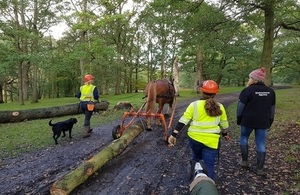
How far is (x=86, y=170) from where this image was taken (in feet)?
16.4

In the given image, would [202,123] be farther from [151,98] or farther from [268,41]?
[268,41]

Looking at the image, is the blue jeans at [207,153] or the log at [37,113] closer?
the blue jeans at [207,153]

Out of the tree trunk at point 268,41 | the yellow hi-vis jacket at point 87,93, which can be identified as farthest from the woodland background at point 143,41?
the yellow hi-vis jacket at point 87,93

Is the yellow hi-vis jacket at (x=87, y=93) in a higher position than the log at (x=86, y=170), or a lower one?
higher

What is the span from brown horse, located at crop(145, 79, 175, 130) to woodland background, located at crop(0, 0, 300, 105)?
3.74 ft

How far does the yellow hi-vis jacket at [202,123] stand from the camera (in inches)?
162

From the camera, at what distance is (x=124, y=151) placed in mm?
7059

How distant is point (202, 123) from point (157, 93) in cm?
529

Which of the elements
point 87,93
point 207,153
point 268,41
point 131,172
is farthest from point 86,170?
point 268,41

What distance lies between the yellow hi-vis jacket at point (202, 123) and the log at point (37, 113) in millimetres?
11603

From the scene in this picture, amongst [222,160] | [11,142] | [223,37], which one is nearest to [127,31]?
[223,37]

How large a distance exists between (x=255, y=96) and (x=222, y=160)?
197 cm

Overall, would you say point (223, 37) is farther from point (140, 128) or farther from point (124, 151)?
point (124, 151)

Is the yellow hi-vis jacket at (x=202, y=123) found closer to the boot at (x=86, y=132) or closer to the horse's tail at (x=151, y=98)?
the horse's tail at (x=151, y=98)
